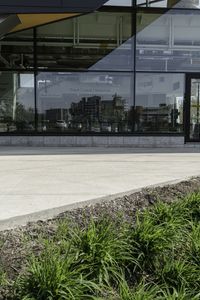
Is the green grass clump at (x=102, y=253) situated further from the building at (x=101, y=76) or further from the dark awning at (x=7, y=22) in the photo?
the building at (x=101, y=76)

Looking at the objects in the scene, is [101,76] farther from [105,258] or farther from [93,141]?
[105,258]

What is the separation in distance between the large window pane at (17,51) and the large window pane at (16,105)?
301mm

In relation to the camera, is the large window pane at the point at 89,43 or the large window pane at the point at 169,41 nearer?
→ the large window pane at the point at 89,43

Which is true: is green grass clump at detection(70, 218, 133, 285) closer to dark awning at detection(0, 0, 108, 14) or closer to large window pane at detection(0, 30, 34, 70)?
dark awning at detection(0, 0, 108, 14)

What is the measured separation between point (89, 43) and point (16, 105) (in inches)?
118

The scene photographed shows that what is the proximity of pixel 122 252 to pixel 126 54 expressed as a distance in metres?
12.0

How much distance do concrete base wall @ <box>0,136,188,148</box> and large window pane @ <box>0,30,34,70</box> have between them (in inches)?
87.7

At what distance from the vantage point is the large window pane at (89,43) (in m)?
15.4

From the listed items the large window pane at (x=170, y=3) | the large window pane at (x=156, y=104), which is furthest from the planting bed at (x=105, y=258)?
the large window pane at (x=170, y=3)

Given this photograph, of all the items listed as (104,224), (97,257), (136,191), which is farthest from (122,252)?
(136,191)

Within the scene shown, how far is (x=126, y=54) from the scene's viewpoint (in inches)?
610

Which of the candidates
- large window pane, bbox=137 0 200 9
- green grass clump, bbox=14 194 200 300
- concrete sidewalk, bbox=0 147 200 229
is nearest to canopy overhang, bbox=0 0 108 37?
large window pane, bbox=137 0 200 9

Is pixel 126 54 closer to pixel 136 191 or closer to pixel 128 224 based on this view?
pixel 136 191

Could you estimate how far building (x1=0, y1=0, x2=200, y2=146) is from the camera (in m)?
15.3
